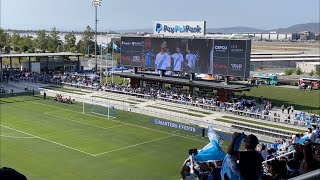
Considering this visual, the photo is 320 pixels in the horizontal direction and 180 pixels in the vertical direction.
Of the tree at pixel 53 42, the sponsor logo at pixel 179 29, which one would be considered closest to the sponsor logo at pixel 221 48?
the sponsor logo at pixel 179 29

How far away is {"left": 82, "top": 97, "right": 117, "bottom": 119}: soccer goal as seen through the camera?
48.5 meters

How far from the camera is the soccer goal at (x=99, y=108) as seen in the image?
4853 cm

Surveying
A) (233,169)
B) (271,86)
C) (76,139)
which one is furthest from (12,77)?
(233,169)

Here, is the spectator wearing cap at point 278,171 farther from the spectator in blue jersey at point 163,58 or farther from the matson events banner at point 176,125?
the spectator in blue jersey at point 163,58

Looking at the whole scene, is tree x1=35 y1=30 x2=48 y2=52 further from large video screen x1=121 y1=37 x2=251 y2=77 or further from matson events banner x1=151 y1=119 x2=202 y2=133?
matson events banner x1=151 y1=119 x2=202 y2=133

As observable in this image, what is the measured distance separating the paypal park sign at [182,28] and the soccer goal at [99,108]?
44.1 feet

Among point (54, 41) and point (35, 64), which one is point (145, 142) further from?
point (54, 41)

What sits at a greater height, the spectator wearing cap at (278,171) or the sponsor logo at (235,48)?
the sponsor logo at (235,48)

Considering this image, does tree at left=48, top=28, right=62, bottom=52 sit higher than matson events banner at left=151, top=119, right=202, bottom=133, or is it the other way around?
tree at left=48, top=28, right=62, bottom=52

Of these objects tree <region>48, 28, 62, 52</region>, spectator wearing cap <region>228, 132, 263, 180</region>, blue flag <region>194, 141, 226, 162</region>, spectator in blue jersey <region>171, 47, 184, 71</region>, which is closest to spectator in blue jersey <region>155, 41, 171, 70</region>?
spectator in blue jersey <region>171, 47, 184, 71</region>

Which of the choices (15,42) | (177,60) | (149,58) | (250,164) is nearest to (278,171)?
(250,164)

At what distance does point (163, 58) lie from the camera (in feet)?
184

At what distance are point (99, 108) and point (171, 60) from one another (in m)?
11.8

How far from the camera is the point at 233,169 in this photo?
22.6 feet
